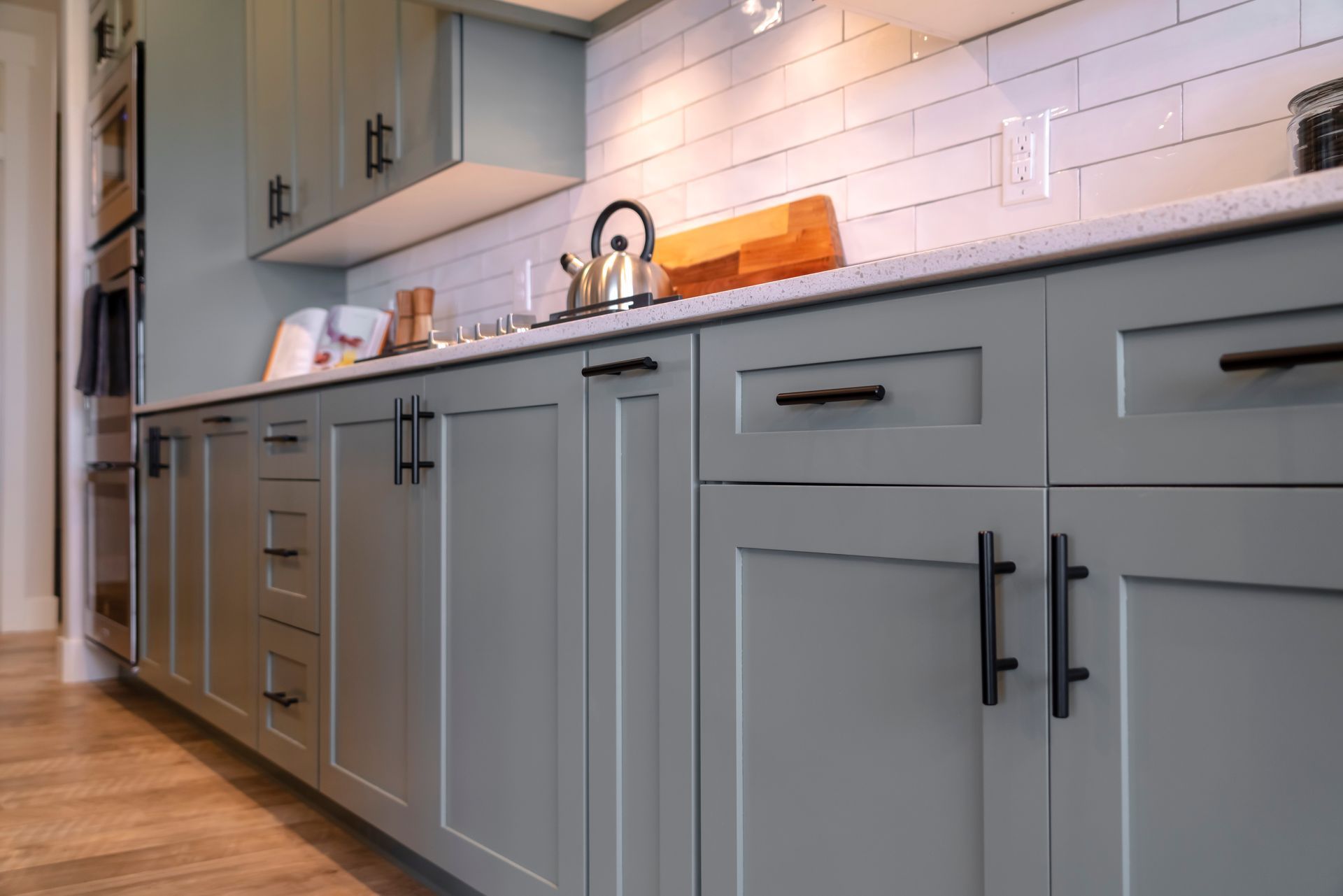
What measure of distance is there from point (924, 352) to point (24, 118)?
5.67 meters

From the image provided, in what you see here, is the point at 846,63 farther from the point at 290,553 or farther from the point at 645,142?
the point at 290,553

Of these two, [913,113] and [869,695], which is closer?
[869,695]

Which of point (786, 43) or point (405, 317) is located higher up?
point (786, 43)

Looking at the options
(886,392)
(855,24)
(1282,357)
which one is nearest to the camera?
(1282,357)

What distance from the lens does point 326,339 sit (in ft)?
11.8

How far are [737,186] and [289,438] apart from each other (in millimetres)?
1147

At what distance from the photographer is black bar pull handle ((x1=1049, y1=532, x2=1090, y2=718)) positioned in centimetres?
89

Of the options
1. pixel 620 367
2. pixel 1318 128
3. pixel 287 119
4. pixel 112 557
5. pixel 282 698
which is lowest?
pixel 282 698

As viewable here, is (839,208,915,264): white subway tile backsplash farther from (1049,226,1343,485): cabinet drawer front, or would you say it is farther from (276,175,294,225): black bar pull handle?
(276,175,294,225): black bar pull handle

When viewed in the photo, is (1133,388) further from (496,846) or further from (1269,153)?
(496,846)

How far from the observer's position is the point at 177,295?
3645mm

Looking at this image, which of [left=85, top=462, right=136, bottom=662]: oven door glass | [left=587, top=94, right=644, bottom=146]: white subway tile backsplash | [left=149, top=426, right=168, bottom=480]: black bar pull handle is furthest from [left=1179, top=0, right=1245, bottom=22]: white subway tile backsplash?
[left=85, top=462, right=136, bottom=662]: oven door glass

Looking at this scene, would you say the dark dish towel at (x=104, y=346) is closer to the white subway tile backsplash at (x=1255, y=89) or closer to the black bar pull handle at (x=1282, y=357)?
the white subway tile backsplash at (x=1255, y=89)

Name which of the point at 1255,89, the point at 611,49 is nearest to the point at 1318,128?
the point at 1255,89
